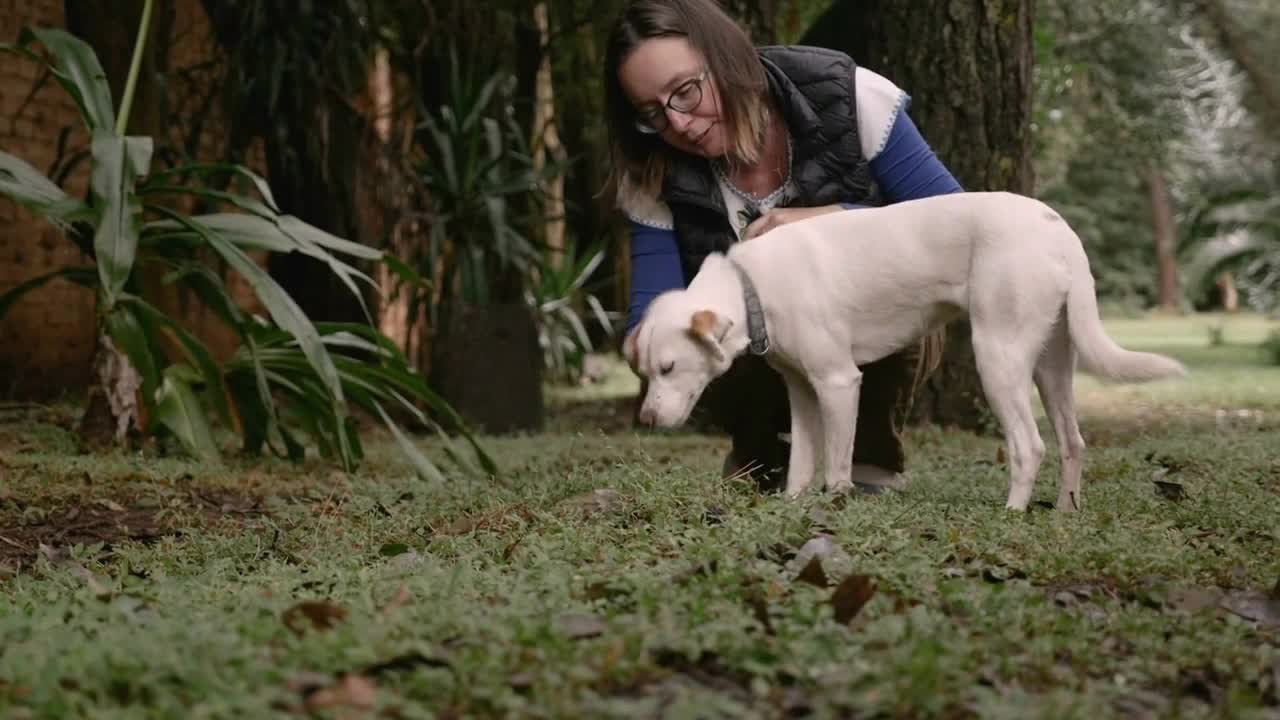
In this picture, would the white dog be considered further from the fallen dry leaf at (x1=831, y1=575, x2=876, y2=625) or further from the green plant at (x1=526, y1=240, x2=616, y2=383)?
the green plant at (x1=526, y1=240, x2=616, y2=383)

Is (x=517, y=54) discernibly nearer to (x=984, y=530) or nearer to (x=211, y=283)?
(x=211, y=283)

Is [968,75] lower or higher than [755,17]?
lower

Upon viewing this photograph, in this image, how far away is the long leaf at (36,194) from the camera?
4.34 m

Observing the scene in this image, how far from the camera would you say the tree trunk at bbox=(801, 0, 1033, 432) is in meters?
6.36

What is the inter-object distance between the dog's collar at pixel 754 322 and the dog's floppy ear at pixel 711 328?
9 centimetres

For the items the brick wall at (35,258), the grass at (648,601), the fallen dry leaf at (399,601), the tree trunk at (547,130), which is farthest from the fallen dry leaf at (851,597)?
the tree trunk at (547,130)

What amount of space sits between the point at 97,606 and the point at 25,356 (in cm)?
613

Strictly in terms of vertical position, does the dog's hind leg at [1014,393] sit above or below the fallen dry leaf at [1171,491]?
above

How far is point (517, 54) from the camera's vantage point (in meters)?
10.0

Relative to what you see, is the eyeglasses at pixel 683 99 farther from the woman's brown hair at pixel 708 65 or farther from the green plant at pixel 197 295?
the green plant at pixel 197 295

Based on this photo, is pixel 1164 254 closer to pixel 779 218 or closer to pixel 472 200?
pixel 472 200

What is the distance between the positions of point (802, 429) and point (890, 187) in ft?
2.55

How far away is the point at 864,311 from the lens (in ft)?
11.3

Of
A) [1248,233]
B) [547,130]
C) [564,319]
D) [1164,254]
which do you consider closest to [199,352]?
[564,319]
